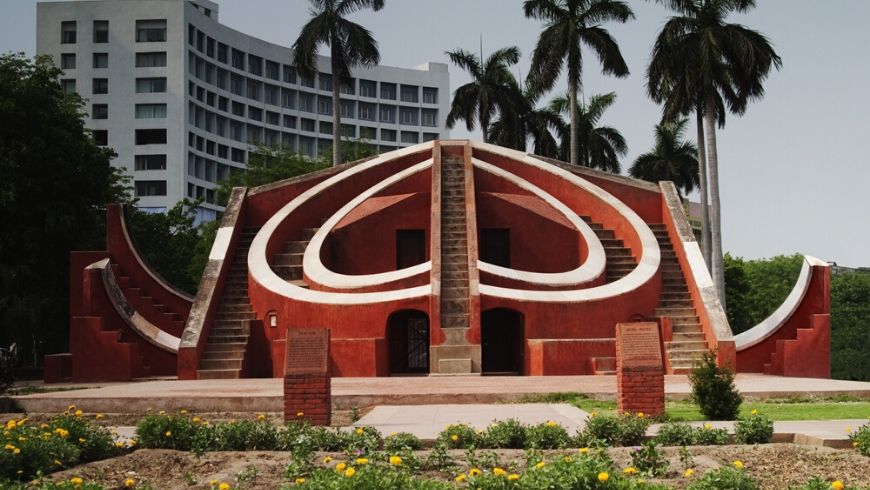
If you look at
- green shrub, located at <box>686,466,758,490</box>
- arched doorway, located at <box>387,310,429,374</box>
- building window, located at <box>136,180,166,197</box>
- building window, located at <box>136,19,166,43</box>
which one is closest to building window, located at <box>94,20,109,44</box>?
building window, located at <box>136,19,166,43</box>

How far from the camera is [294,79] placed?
8100 cm

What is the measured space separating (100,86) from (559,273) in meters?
48.9

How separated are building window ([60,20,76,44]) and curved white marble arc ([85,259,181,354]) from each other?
46091 millimetres

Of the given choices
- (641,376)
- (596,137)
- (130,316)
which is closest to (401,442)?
(641,376)

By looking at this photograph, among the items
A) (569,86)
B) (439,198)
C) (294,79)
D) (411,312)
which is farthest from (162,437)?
(294,79)

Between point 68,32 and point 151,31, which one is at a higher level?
point 151,31

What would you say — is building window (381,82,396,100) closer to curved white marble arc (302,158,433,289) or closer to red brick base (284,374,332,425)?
curved white marble arc (302,158,433,289)

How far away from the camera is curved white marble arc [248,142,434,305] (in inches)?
742

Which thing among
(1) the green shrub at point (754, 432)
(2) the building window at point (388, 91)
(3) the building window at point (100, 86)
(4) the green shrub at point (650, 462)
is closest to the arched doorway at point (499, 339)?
(1) the green shrub at point (754, 432)

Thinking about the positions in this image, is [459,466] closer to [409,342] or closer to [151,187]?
[409,342]

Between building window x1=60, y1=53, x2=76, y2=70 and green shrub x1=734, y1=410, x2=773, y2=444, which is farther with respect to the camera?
building window x1=60, y1=53, x2=76, y2=70

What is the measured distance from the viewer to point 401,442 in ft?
25.8

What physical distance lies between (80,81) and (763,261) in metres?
39.6

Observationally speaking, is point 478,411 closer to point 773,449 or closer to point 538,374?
point 773,449
